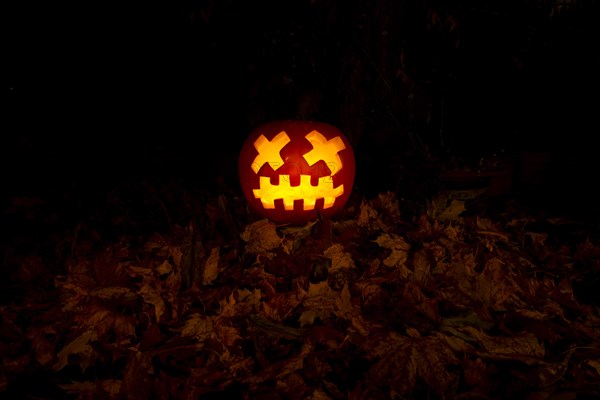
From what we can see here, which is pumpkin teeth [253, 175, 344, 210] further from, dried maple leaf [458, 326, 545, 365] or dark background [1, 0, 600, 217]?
dried maple leaf [458, 326, 545, 365]

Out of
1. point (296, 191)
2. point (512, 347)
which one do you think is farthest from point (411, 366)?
point (296, 191)

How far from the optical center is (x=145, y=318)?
5.34 feet

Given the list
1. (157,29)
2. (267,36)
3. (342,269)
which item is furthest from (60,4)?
(342,269)

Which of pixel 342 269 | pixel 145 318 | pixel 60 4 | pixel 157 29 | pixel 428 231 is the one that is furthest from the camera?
pixel 157 29

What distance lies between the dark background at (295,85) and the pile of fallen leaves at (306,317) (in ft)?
3.94

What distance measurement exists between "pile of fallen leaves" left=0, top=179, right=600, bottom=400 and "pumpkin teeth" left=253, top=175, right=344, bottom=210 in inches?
8.3

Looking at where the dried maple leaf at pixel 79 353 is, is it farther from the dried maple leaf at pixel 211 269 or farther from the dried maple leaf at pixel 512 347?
the dried maple leaf at pixel 512 347

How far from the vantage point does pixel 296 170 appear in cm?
238

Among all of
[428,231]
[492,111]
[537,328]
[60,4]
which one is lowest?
[537,328]

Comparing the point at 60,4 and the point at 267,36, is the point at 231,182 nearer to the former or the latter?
the point at 267,36

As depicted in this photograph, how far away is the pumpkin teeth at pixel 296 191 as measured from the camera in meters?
2.42

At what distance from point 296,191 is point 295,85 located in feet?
4.30

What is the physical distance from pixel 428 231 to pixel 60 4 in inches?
152

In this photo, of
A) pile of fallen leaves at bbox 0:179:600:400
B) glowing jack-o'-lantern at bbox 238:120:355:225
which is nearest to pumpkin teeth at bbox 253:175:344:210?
glowing jack-o'-lantern at bbox 238:120:355:225
